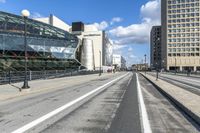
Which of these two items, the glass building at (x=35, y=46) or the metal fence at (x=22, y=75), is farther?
the glass building at (x=35, y=46)

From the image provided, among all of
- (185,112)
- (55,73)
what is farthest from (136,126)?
(55,73)

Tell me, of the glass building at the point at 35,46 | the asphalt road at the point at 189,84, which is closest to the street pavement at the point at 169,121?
the asphalt road at the point at 189,84

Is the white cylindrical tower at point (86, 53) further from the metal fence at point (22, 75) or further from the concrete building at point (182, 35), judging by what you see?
the metal fence at point (22, 75)

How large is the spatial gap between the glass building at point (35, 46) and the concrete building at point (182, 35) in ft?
292

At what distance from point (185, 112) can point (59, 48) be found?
82.9 m

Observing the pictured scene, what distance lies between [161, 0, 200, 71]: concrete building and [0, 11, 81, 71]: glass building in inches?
3507

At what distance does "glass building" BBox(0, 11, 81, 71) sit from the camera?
215 feet

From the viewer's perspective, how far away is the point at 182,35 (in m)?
177

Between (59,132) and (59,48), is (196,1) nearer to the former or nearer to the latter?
(59,48)

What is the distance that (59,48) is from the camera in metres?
93.1

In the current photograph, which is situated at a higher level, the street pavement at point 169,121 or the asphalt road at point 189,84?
the street pavement at point 169,121

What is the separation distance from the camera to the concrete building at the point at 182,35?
175 metres

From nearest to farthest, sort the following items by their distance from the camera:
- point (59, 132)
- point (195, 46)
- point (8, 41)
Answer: point (59, 132), point (8, 41), point (195, 46)

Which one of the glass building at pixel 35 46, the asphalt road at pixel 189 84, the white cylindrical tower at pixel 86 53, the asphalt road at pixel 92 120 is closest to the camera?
the asphalt road at pixel 92 120
